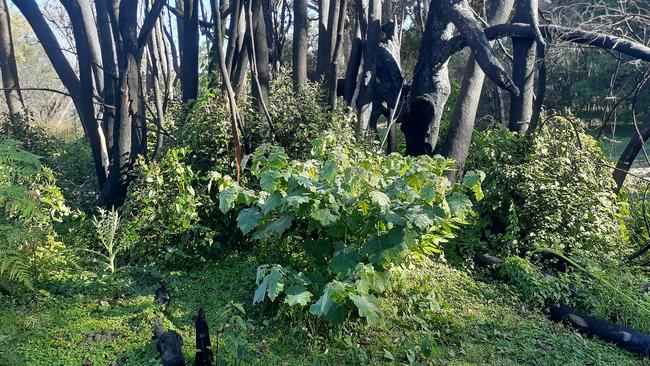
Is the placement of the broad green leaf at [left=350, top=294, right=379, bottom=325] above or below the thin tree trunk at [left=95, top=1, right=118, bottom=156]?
below

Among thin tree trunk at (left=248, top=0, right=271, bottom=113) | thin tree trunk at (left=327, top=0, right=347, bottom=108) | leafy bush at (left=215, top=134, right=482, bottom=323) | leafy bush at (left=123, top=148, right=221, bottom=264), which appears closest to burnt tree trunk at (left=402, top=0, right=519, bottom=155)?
thin tree trunk at (left=327, top=0, right=347, bottom=108)

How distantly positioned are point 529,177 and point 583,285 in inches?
55.6

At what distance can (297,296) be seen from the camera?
3412mm

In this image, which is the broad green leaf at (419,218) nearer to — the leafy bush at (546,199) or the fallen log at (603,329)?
the fallen log at (603,329)

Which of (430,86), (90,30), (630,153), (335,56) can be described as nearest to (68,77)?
(90,30)

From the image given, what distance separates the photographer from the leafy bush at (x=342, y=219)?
3.49 meters

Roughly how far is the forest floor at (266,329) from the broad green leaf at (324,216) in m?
0.78

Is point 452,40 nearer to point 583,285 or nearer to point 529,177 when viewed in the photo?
point 529,177

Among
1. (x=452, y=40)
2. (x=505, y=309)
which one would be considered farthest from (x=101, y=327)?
(x=452, y=40)

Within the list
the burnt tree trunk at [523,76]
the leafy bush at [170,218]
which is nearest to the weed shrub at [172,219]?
the leafy bush at [170,218]

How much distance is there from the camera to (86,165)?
7422 mm

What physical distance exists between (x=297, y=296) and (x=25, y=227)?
7.49 ft

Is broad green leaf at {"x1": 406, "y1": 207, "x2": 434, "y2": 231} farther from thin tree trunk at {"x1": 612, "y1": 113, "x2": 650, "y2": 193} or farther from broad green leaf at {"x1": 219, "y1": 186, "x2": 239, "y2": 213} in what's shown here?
thin tree trunk at {"x1": 612, "y1": 113, "x2": 650, "y2": 193}

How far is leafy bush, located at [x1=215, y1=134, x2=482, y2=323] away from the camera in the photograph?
3.49 metres
